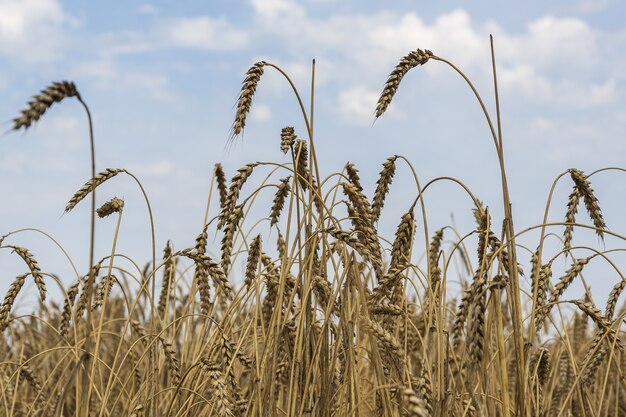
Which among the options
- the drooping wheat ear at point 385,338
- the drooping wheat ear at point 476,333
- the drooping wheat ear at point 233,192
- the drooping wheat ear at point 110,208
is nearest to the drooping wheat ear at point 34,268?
the drooping wheat ear at point 110,208

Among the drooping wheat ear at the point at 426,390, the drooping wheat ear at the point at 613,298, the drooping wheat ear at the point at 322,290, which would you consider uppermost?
the drooping wheat ear at the point at 613,298

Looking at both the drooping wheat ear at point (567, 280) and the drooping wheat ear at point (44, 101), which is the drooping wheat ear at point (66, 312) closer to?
the drooping wheat ear at point (44, 101)

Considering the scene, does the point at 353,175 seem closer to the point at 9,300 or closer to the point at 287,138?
the point at 287,138

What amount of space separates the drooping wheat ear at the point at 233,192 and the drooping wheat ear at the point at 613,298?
147cm

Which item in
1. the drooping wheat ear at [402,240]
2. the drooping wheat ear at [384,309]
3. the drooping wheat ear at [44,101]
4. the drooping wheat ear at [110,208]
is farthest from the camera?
the drooping wheat ear at [110,208]

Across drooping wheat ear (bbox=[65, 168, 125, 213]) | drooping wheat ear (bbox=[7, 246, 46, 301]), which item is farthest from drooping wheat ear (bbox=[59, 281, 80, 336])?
drooping wheat ear (bbox=[65, 168, 125, 213])

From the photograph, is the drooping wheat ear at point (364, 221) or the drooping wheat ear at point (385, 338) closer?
the drooping wheat ear at point (385, 338)

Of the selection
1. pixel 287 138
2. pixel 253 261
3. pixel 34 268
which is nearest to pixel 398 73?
pixel 287 138

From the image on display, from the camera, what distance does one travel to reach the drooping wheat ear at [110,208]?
297 centimetres

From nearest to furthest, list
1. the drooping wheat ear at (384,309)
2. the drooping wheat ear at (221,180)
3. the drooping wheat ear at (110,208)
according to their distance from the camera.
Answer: the drooping wheat ear at (384,309) → the drooping wheat ear at (110,208) → the drooping wheat ear at (221,180)

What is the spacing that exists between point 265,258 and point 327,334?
59 centimetres

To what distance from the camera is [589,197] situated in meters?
3.13

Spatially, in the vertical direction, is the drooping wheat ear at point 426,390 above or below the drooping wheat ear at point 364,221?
below

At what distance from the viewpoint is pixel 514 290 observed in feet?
8.01
